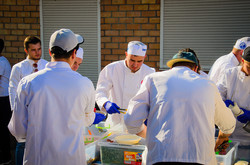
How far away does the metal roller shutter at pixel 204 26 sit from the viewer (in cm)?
536

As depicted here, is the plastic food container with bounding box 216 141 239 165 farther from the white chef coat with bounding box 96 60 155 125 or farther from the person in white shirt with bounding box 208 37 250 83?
the person in white shirt with bounding box 208 37 250 83

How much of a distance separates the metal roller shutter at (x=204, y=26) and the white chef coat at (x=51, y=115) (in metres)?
3.70

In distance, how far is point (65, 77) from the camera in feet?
7.11

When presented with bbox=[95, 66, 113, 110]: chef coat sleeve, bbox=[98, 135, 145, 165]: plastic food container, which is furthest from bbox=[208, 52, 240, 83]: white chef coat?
bbox=[98, 135, 145, 165]: plastic food container

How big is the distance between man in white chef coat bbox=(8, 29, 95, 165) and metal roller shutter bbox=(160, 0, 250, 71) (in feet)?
12.0

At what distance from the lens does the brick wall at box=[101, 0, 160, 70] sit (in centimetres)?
559

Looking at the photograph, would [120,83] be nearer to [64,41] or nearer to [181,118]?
[64,41]

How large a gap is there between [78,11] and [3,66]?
1992 mm

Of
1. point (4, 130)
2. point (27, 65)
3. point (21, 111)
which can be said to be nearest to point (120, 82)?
point (27, 65)

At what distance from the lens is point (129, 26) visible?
5.68 meters

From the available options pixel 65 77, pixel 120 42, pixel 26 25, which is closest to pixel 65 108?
pixel 65 77

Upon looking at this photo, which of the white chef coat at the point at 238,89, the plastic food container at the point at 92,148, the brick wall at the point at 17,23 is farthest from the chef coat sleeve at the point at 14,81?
the white chef coat at the point at 238,89

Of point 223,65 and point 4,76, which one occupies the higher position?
point 223,65

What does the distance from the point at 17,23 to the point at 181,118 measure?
4968 mm
